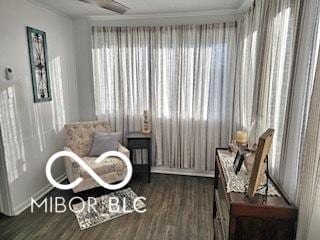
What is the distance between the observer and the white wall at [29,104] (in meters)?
2.53

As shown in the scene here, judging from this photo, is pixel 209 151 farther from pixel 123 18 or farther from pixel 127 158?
pixel 123 18

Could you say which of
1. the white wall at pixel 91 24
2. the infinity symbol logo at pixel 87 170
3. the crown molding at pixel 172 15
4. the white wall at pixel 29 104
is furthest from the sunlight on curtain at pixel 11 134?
the crown molding at pixel 172 15

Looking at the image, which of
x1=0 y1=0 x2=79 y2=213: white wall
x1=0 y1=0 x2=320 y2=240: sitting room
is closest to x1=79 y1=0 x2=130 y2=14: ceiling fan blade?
x1=0 y1=0 x2=320 y2=240: sitting room

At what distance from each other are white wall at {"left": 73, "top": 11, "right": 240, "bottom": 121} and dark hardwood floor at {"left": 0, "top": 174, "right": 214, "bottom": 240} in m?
1.55

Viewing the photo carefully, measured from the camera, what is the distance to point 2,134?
2.46 meters

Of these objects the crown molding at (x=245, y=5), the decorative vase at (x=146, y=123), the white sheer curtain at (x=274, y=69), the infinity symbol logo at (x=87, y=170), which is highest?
the crown molding at (x=245, y=5)

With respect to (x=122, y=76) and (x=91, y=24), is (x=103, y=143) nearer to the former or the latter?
(x=122, y=76)

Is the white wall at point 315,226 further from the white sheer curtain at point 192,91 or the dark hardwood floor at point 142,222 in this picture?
the white sheer curtain at point 192,91

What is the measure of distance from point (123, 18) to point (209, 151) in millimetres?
2539

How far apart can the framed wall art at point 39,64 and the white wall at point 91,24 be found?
716 millimetres

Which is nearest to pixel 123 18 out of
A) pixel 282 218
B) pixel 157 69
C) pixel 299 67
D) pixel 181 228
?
pixel 157 69

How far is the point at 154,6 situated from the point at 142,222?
2781 mm

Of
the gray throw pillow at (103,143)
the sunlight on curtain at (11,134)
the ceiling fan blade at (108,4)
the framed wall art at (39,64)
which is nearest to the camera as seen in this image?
the ceiling fan blade at (108,4)

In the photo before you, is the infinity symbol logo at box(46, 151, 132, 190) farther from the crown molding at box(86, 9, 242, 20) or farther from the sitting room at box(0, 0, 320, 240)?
the crown molding at box(86, 9, 242, 20)
